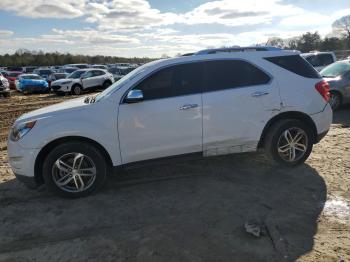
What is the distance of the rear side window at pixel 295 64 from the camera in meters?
6.03

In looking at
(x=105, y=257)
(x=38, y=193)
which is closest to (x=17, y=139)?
(x=38, y=193)

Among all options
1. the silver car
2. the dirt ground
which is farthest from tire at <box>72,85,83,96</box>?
the dirt ground

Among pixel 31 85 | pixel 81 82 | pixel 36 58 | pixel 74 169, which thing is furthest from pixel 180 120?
pixel 36 58

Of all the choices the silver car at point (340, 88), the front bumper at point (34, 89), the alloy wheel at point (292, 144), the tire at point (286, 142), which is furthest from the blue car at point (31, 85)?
the alloy wheel at point (292, 144)

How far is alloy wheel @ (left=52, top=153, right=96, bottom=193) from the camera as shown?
17.0 feet

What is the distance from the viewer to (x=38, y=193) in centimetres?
558

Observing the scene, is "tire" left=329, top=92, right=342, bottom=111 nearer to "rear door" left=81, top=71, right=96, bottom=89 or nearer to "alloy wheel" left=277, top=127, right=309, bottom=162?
Answer: "alloy wheel" left=277, top=127, right=309, bottom=162

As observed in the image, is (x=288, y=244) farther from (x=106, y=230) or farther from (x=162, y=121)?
(x=162, y=121)

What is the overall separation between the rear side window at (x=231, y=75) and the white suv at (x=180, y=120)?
0.05 feet

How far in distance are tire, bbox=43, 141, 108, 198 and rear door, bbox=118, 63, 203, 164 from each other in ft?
1.26

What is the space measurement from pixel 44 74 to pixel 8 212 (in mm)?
31222

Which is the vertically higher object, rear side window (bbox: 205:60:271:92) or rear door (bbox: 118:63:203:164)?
rear side window (bbox: 205:60:271:92)

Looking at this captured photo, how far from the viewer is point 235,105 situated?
5641 millimetres

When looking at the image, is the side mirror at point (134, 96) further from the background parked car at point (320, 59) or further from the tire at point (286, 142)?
the background parked car at point (320, 59)
